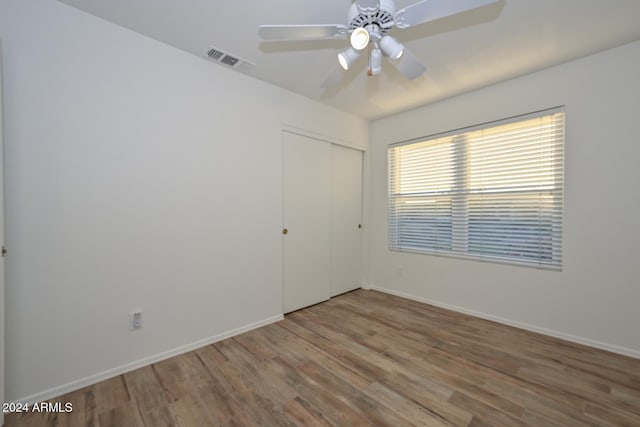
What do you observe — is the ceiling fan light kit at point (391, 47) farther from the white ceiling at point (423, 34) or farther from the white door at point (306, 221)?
the white door at point (306, 221)

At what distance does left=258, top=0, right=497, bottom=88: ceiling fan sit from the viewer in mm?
1284

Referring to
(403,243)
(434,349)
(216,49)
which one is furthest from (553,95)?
(216,49)

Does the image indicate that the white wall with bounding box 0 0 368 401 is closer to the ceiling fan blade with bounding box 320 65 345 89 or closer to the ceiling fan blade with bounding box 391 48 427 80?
the ceiling fan blade with bounding box 320 65 345 89

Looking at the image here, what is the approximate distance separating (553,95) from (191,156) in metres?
3.41

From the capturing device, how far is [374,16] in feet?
4.58

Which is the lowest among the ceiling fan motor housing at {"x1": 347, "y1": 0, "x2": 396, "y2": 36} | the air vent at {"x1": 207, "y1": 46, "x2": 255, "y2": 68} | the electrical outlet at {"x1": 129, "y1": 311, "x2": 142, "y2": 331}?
the electrical outlet at {"x1": 129, "y1": 311, "x2": 142, "y2": 331}

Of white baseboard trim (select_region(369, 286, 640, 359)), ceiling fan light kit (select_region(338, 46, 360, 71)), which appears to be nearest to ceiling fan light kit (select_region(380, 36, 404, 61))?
ceiling fan light kit (select_region(338, 46, 360, 71))

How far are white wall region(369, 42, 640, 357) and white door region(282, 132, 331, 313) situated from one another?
5.82ft

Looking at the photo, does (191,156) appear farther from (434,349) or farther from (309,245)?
(434,349)

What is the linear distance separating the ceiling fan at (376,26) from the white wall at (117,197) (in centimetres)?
121

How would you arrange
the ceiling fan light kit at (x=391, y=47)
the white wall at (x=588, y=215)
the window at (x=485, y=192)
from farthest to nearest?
the window at (x=485, y=192)
the white wall at (x=588, y=215)
the ceiling fan light kit at (x=391, y=47)

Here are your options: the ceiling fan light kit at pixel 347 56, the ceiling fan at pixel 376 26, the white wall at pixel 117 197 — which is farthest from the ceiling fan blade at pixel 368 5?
the white wall at pixel 117 197

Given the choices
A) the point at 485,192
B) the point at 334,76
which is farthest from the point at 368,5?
the point at 485,192

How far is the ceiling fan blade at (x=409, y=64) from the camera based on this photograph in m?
1.63
